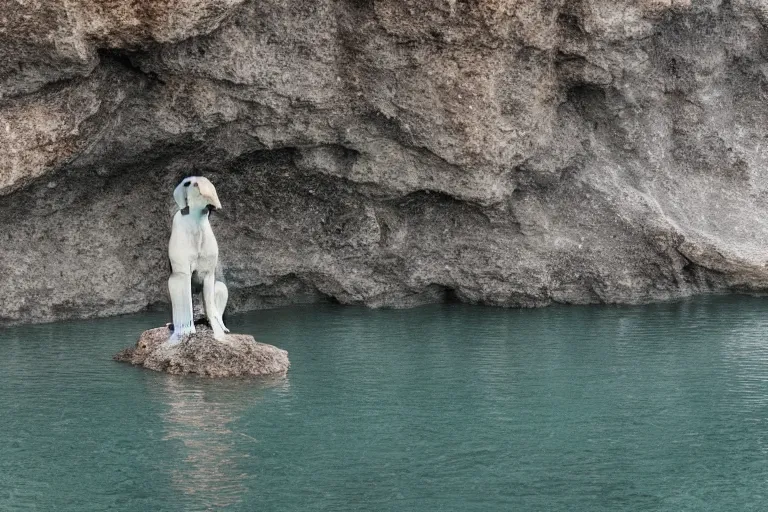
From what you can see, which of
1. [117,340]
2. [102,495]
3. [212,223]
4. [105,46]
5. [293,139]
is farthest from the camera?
[212,223]

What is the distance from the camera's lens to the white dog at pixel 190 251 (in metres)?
11.0

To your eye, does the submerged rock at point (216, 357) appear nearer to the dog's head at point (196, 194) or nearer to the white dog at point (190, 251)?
the white dog at point (190, 251)

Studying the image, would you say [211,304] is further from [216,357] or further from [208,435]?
[208,435]

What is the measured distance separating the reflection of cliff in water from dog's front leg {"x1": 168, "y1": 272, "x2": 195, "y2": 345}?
64 cm

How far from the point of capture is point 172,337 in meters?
11.1

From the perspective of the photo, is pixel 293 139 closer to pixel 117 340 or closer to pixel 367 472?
pixel 117 340

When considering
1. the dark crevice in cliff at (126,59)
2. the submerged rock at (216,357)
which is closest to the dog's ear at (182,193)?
the submerged rock at (216,357)

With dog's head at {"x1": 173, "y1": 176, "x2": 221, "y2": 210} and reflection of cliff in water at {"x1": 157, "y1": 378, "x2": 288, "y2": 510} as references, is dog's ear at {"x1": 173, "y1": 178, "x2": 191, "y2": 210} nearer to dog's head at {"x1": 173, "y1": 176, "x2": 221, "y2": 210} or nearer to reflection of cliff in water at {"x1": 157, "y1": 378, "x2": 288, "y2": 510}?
dog's head at {"x1": 173, "y1": 176, "x2": 221, "y2": 210}

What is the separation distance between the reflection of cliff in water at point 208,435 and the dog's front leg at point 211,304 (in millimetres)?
762

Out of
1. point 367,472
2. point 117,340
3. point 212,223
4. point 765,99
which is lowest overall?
point 367,472

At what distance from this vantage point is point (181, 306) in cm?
1101

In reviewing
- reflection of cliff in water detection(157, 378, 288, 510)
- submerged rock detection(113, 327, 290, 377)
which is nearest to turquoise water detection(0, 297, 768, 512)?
reflection of cliff in water detection(157, 378, 288, 510)

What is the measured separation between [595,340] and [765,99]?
198 inches

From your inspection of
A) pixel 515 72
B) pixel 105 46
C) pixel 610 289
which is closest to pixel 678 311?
pixel 610 289
